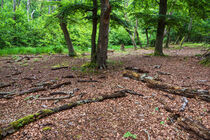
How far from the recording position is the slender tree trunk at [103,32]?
541cm

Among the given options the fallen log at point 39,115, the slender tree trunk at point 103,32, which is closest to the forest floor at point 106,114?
the fallen log at point 39,115

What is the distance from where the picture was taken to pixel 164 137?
2410mm

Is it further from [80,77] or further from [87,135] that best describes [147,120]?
[80,77]

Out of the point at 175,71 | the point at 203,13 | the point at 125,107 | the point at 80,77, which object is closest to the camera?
the point at 125,107

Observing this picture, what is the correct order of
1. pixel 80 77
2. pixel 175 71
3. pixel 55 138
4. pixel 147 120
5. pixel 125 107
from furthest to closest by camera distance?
pixel 175 71
pixel 80 77
pixel 125 107
pixel 147 120
pixel 55 138

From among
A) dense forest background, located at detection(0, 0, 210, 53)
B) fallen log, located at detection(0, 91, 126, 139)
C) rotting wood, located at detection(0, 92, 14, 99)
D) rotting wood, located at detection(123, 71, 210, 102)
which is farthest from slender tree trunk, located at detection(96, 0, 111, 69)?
rotting wood, located at detection(0, 92, 14, 99)

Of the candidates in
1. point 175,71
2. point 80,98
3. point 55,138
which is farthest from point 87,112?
point 175,71

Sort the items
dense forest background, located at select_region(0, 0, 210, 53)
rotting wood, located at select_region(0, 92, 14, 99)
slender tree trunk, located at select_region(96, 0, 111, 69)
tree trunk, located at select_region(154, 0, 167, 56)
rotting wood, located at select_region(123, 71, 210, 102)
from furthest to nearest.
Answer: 1. tree trunk, located at select_region(154, 0, 167, 56)
2. dense forest background, located at select_region(0, 0, 210, 53)
3. slender tree trunk, located at select_region(96, 0, 111, 69)
4. rotting wood, located at select_region(0, 92, 14, 99)
5. rotting wood, located at select_region(123, 71, 210, 102)

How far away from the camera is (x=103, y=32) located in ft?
18.8

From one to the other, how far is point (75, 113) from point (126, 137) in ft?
4.38

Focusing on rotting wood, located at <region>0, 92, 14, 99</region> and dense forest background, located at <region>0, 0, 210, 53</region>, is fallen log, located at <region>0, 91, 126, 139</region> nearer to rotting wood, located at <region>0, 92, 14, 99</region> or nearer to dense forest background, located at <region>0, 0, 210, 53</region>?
rotting wood, located at <region>0, 92, 14, 99</region>

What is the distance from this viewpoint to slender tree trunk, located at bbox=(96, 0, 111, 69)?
5.41m

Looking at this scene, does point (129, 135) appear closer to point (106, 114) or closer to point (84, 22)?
point (106, 114)

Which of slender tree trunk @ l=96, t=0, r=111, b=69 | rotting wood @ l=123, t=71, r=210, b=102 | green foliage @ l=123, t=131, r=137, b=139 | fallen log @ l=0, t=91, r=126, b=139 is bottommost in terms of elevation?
green foliage @ l=123, t=131, r=137, b=139
